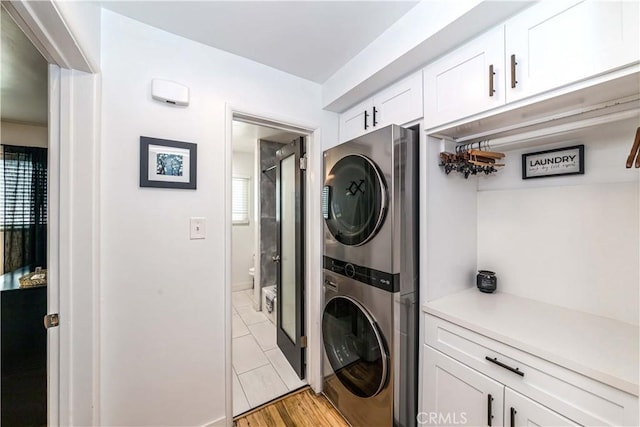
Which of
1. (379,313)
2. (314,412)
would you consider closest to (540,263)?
(379,313)

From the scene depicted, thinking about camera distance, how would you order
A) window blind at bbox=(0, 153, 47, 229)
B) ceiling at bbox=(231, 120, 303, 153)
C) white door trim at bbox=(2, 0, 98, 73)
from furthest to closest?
1. ceiling at bbox=(231, 120, 303, 153)
2. window blind at bbox=(0, 153, 47, 229)
3. white door trim at bbox=(2, 0, 98, 73)

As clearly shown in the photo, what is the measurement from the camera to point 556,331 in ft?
3.57

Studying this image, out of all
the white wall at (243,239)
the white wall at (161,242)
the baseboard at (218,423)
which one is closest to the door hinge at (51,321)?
the white wall at (161,242)

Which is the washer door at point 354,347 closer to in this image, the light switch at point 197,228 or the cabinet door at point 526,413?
the cabinet door at point 526,413

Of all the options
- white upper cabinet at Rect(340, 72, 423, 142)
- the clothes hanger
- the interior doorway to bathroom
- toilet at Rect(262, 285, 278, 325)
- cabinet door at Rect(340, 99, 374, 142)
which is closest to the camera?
the clothes hanger

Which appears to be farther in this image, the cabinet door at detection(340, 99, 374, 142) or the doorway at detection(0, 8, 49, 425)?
the cabinet door at detection(340, 99, 374, 142)

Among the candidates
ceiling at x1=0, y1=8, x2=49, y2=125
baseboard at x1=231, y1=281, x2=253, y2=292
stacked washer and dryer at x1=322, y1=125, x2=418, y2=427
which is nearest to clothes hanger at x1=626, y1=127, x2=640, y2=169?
stacked washer and dryer at x1=322, y1=125, x2=418, y2=427

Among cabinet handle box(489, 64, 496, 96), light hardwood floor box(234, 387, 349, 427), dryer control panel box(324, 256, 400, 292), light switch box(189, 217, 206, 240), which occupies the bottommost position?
light hardwood floor box(234, 387, 349, 427)

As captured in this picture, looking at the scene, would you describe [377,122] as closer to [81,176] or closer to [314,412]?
[81,176]

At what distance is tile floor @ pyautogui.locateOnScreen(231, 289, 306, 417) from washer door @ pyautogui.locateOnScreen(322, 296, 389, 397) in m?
0.55

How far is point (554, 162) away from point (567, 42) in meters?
0.71

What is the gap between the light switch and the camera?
1.50m

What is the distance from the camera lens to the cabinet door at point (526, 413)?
0.91 m

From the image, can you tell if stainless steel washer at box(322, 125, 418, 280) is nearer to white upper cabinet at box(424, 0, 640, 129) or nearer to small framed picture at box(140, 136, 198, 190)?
white upper cabinet at box(424, 0, 640, 129)
